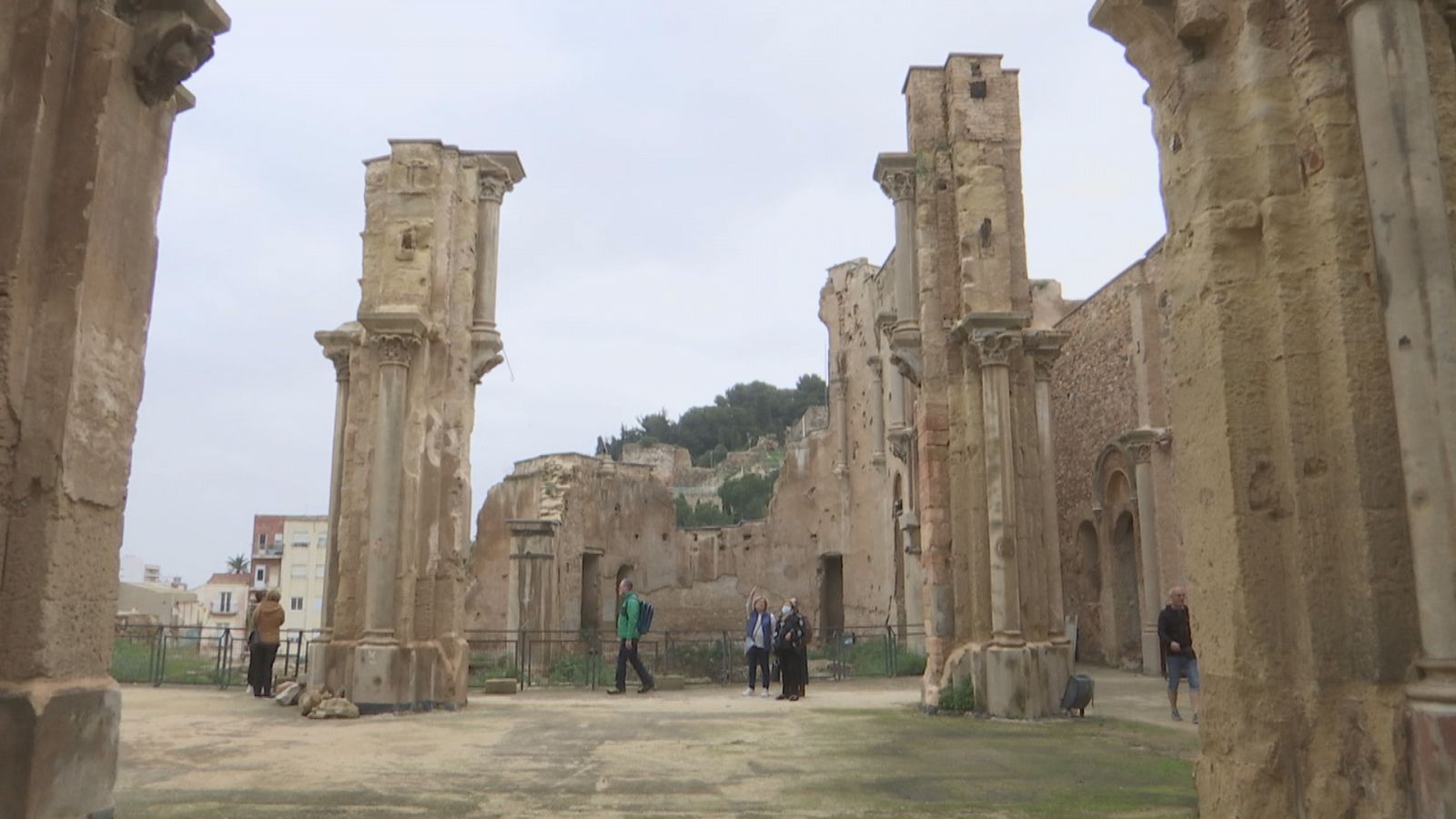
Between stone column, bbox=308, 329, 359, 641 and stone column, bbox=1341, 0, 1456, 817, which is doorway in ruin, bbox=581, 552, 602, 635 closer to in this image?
stone column, bbox=308, 329, 359, 641

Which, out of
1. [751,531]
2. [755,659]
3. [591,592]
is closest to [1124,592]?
[755,659]

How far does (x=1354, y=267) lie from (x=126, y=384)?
15.9 ft

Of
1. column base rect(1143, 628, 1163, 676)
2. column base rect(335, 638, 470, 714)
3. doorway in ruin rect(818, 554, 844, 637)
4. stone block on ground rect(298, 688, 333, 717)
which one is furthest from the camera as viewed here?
doorway in ruin rect(818, 554, 844, 637)

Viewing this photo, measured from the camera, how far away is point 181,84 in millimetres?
4672

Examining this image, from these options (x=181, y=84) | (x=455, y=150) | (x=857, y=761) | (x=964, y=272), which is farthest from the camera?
(x=455, y=150)

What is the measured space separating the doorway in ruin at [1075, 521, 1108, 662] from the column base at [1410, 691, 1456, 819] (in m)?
18.8

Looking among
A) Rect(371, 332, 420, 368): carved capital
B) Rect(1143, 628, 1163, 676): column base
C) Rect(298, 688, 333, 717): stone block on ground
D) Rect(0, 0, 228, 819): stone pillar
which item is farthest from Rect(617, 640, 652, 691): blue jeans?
Rect(0, 0, 228, 819): stone pillar

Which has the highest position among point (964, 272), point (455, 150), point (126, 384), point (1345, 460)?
point (455, 150)

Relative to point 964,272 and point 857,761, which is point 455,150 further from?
point 857,761

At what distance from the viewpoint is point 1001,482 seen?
36.0 feet

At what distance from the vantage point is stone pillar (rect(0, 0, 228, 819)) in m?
3.63

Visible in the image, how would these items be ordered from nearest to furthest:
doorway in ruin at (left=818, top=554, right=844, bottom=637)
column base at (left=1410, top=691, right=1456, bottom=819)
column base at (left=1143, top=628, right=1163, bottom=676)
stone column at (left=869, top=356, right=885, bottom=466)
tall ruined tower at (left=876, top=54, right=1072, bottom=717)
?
column base at (left=1410, top=691, right=1456, bottom=819), tall ruined tower at (left=876, top=54, right=1072, bottom=717), column base at (left=1143, top=628, right=1163, bottom=676), stone column at (left=869, top=356, right=885, bottom=466), doorway in ruin at (left=818, top=554, right=844, bottom=637)

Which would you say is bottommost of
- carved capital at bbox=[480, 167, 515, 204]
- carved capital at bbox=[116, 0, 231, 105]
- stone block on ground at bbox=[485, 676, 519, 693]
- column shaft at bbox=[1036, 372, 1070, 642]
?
stone block on ground at bbox=[485, 676, 519, 693]

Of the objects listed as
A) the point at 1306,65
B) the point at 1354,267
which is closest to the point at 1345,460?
the point at 1354,267
